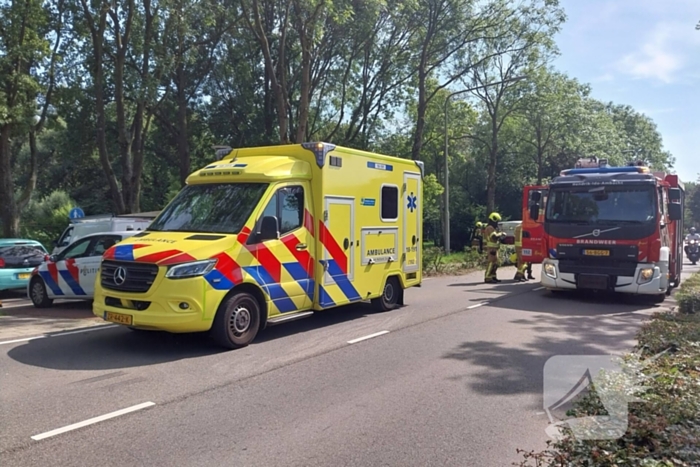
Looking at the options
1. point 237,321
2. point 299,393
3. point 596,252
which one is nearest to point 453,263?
point 596,252

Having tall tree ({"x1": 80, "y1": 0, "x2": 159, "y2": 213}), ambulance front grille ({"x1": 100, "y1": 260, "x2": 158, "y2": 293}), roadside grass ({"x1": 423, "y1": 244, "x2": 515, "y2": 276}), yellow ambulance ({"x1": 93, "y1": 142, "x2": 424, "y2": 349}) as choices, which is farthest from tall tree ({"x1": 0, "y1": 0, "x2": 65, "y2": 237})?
roadside grass ({"x1": 423, "y1": 244, "x2": 515, "y2": 276})

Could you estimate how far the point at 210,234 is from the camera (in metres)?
8.18


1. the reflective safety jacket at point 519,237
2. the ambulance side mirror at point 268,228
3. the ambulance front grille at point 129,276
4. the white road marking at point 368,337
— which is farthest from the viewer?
the reflective safety jacket at point 519,237

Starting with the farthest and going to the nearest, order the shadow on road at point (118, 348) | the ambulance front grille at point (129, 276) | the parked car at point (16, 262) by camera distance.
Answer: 1. the parked car at point (16, 262)
2. the ambulance front grille at point (129, 276)
3. the shadow on road at point (118, 348)

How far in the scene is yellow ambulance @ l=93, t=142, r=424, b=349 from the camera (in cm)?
753

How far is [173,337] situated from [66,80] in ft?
55.0

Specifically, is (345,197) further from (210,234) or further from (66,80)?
(66,80)

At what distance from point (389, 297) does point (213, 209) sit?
428 cm

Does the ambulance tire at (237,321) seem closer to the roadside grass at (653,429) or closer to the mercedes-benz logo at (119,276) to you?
the mercedes-benz logo at (119,276)

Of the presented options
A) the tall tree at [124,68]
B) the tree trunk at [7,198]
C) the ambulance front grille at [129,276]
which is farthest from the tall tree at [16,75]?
the ambulance front grille at [129,276]

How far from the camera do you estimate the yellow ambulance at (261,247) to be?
7.53 meters

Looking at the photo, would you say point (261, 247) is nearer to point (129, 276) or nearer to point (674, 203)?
point (129, 276)

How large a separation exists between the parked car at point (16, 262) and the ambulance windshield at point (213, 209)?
6513mm

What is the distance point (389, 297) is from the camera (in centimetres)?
1158
